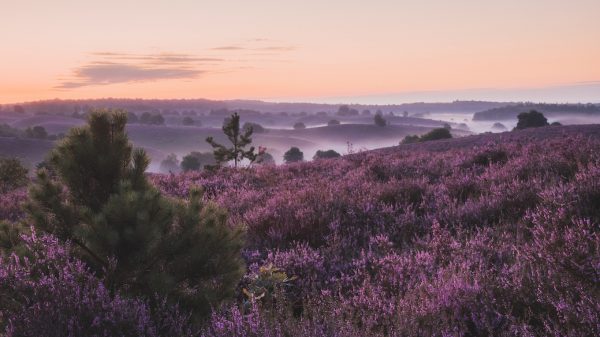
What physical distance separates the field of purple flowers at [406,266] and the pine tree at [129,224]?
0.52 feet

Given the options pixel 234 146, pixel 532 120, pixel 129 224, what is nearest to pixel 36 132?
pixel 532 120

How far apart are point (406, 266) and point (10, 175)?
15.4 meters

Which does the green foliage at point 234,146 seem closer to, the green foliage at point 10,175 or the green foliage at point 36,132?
the green foliage at point 10,175

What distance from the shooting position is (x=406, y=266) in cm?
Answer: 359

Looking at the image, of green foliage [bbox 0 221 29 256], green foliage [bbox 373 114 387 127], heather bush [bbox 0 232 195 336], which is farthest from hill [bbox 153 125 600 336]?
green foliage [bbox 373 114 387 127]

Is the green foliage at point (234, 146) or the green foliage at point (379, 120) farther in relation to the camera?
the green foliage at point (379, 120)

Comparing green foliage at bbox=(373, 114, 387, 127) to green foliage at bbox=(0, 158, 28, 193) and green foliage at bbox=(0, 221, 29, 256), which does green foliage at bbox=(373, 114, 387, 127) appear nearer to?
green foliage at bbox=(0, 158, 28, 193)

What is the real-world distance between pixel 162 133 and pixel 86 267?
8037 inches

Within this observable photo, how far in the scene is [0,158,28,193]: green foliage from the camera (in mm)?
14680

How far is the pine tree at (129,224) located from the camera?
2604 mm

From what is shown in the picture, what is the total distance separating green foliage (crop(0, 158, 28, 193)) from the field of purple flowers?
11.0 metres

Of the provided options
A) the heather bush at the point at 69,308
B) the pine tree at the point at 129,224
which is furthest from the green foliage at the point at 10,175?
the heather bush at the point at 69,308

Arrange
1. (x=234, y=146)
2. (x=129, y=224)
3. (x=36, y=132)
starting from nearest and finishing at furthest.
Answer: (x=129, y=224), (x=234, y=146), (x=36, y=132)

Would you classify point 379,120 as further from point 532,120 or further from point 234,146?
point 234,146
